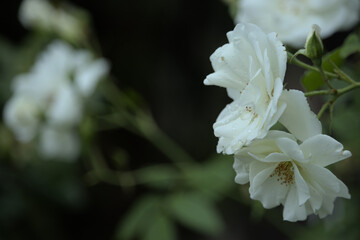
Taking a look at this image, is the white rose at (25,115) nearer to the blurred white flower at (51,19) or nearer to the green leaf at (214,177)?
the blurred white flower at (51,19)

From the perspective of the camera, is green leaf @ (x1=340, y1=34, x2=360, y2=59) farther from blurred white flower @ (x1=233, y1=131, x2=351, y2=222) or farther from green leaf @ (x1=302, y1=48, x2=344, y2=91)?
blurred white flower @ (x1=233, y1=131, x2=351, y2=222)

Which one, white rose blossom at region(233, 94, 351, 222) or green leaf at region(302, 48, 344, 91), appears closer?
white rose blossom at region(233, 94, 351, 222)

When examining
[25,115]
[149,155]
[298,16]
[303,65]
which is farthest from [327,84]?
[149,155]

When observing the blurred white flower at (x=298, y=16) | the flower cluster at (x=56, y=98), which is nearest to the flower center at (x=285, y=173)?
the blurred white flower at (x=298, y=16)

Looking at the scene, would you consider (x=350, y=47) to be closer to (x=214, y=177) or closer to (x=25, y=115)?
(x=214, y=177)

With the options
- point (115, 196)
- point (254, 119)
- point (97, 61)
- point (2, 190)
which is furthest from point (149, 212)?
point (115, 196)

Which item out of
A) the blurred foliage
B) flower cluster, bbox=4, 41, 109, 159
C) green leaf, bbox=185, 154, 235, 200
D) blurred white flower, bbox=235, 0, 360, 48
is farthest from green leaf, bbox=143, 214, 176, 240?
blurred white flower, bbox=235, 0, 360, 48

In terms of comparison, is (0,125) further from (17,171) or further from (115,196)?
(115,196)

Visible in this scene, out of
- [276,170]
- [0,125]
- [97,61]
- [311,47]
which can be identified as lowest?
[0,125]
